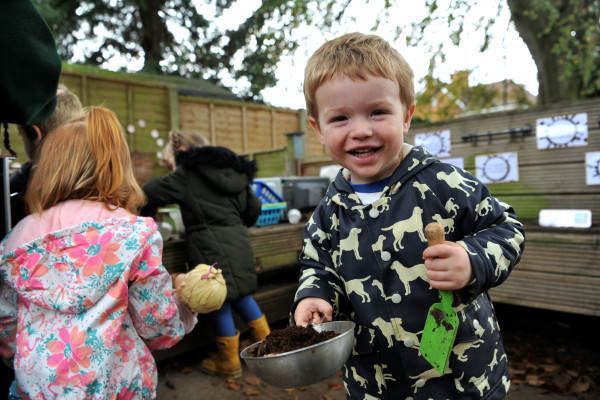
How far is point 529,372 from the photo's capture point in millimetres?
2871

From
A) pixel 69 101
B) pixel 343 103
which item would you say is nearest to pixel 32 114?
pixel 343 103

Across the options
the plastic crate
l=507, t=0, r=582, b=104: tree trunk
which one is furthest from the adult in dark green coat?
l=507, t=0, r=582, b=104: tree trunk

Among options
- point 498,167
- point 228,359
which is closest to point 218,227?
point 228,359

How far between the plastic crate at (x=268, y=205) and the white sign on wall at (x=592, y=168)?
7.71ft

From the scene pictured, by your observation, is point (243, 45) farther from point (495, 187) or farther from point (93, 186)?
point (93, 186)

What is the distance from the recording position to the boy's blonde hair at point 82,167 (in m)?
1.65

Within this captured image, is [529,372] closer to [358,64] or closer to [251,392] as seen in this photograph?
[251,392]

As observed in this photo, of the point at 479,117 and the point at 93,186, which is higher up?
the point at 479,117

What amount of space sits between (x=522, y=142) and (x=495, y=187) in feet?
1.27

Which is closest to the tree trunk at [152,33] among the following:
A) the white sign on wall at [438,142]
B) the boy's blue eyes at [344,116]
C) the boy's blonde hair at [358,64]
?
the white sign on wall at [438,142]

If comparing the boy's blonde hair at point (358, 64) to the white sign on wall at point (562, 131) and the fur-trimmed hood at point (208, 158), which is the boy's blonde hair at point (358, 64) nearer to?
the fur-trimmed hood at point (208, 158)

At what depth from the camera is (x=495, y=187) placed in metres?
3.21

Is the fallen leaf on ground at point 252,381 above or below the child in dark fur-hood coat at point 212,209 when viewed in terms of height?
below

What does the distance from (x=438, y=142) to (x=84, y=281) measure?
9.34 feet
